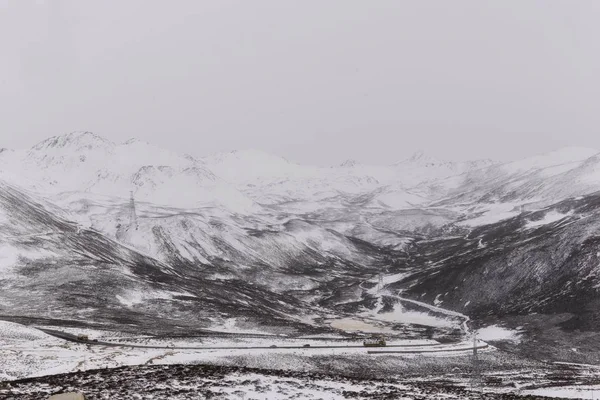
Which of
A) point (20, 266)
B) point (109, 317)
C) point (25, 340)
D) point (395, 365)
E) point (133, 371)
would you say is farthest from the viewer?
point (20, 266)

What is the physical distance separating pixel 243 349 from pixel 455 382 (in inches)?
1042

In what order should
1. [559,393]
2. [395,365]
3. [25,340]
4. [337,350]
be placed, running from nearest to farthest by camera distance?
[559,393] < [25,340] < [395,365] < [337,350]

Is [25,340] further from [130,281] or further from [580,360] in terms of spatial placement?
[580,360]

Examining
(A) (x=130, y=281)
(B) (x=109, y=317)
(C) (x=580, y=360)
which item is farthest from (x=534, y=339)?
(A) (x=130, y=281)

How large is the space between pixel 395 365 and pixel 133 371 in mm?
36053

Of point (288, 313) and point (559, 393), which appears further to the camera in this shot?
point (288, 313)

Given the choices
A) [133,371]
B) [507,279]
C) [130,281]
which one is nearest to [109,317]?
[130,281]

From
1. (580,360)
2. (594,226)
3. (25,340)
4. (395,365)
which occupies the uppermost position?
(594,226)

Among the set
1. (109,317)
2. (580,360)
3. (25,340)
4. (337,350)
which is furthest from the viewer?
(109,317)

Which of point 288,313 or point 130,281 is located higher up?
point 130,281

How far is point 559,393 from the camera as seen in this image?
38.7 m

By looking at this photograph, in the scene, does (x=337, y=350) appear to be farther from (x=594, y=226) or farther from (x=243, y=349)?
(x=594, y=226)

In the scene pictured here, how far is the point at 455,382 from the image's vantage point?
46.5 meters

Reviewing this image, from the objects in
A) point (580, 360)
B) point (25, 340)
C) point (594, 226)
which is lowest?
point (580, 360)
